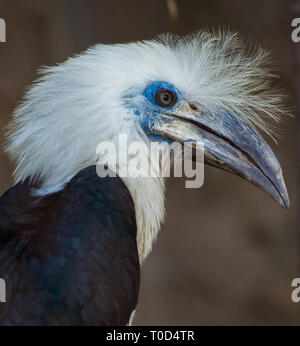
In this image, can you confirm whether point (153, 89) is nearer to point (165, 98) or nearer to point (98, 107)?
point (165, 98)

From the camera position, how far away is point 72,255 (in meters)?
1.98

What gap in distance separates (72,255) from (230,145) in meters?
0.82

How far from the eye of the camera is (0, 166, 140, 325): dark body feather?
190 centimetres

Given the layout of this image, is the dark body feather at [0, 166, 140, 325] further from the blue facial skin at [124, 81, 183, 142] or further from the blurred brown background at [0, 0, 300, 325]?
the blurred brown background at [0, 0, 300, 325]

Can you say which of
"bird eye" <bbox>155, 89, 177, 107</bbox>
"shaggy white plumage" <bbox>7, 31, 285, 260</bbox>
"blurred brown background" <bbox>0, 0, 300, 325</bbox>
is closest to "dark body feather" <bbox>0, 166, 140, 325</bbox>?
"shaggy white plumage" <bbox>7, 31, 285, 260</bbox>

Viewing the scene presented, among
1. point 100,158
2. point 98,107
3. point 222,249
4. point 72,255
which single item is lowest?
point 72,255

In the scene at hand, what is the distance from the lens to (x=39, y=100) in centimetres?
245

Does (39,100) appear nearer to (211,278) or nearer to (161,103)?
(161,103)

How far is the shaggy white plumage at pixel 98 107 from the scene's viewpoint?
236 centimetres

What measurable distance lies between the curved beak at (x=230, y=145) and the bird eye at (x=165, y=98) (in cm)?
4

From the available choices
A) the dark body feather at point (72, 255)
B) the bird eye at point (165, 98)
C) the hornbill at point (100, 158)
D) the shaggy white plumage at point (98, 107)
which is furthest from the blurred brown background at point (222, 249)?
the dark body feather at point (72, 255)

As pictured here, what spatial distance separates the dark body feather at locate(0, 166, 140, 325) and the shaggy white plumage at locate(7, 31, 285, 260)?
0.14 meters

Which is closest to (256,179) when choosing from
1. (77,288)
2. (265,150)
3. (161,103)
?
(265,150)

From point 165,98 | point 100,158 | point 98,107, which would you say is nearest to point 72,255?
point 100,158
